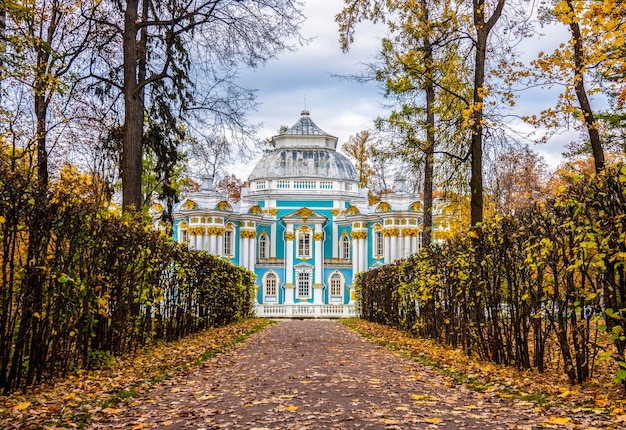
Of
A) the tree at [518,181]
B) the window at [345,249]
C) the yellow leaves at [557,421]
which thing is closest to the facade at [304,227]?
the window at [345,249]

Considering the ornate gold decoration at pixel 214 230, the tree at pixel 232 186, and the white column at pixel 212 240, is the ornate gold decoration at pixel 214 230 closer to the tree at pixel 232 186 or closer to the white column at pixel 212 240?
the white column at pixel 212 240

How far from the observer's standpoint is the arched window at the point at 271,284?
157 ft

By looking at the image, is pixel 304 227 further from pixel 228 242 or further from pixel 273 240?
pixel 228 242

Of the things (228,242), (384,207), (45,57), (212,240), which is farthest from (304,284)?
(45,57)

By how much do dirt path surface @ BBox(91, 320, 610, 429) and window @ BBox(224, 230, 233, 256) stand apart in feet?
122

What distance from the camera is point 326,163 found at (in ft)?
169

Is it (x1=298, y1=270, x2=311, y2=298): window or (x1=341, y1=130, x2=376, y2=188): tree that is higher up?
(x1=341, y1=130, x2=376, y2=188): tree

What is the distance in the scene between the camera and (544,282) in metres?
7.83

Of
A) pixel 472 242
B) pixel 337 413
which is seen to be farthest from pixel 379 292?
pixel 337 413

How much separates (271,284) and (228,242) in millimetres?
4567

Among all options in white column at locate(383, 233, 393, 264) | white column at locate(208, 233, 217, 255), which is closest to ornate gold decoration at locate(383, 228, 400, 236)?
white column at locate(383, 233, 393, 264)

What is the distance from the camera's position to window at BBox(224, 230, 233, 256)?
154ft

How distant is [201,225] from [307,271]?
856 centimetres

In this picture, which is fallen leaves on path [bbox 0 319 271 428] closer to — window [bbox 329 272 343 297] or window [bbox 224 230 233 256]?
window [bbox 224 230 233 256]
